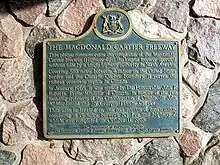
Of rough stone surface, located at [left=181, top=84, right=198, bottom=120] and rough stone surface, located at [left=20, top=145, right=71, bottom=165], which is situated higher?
rough stone surface, located at [left=181, top=84, right=198, bottom=120]

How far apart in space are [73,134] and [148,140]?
1.70 feet

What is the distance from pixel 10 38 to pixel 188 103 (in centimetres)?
130

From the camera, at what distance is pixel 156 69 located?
381 centimetres

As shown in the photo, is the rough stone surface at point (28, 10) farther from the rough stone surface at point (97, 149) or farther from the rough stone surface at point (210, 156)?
the rough stone surface at point (210, 156)

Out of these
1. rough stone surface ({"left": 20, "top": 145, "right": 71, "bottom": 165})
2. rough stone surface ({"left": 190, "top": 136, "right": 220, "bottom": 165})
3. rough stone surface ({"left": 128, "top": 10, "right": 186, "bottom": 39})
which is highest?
rough stone surface ({"left": 128, "top": 10, "right": 186, "bottom": 39})

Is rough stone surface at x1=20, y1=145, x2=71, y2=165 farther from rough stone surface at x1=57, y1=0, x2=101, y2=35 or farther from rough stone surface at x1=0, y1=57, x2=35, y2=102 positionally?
rough stone surface at x1=57, y1=0, x2=101, y2=35

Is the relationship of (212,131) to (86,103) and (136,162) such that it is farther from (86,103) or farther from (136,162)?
(86,103)

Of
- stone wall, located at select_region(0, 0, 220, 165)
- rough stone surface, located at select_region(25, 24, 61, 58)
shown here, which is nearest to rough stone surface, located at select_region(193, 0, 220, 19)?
stone wall, located at select_region(0, 0, 220, 165)

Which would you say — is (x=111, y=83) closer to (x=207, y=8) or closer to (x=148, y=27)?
(x=148, y=27)

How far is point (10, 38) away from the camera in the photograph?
379 centimetres

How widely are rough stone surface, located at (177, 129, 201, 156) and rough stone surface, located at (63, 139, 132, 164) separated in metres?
0.36

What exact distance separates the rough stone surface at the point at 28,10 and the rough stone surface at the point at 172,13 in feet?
2.48

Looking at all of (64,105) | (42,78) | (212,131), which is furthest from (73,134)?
(212,131)

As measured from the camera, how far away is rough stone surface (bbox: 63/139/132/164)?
3.81 metres
